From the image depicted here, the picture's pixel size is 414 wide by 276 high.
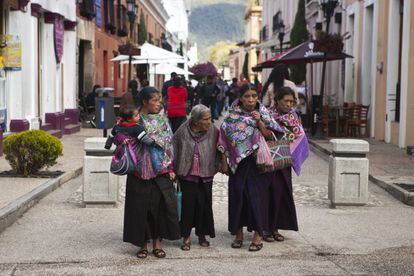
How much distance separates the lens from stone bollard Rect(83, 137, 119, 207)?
32.5 ft

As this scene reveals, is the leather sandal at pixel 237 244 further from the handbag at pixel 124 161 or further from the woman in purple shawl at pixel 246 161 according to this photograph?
the handbag at pixel 124 161

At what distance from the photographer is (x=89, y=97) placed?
2653cm

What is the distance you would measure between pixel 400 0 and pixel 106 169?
39.1ft

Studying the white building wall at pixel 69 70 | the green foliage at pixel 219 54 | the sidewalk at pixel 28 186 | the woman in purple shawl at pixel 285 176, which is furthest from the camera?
the green foliage at pixel 219 54

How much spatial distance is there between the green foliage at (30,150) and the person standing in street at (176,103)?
6613 millimetres

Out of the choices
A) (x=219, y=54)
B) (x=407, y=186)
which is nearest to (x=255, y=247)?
(x=407, y=186)

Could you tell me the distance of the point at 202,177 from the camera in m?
7.54

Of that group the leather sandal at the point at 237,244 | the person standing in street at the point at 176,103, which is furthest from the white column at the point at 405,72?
the leather sandal at the point at 237,244

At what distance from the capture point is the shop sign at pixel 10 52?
15.5 meters

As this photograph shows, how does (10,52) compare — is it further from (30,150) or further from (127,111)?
(127,111)

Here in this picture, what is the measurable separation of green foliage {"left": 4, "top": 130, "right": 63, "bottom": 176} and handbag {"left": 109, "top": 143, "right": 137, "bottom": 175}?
4.68 meters

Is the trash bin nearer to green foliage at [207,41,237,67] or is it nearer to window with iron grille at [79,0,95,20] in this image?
window with iron grille at [79,0,95,20]

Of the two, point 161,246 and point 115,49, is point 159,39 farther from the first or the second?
point 161,246

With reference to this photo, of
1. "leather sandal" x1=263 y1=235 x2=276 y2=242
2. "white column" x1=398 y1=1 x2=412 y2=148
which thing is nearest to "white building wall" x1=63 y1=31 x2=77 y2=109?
"white column" x1=398 y1=1 x2=412 y2=148
